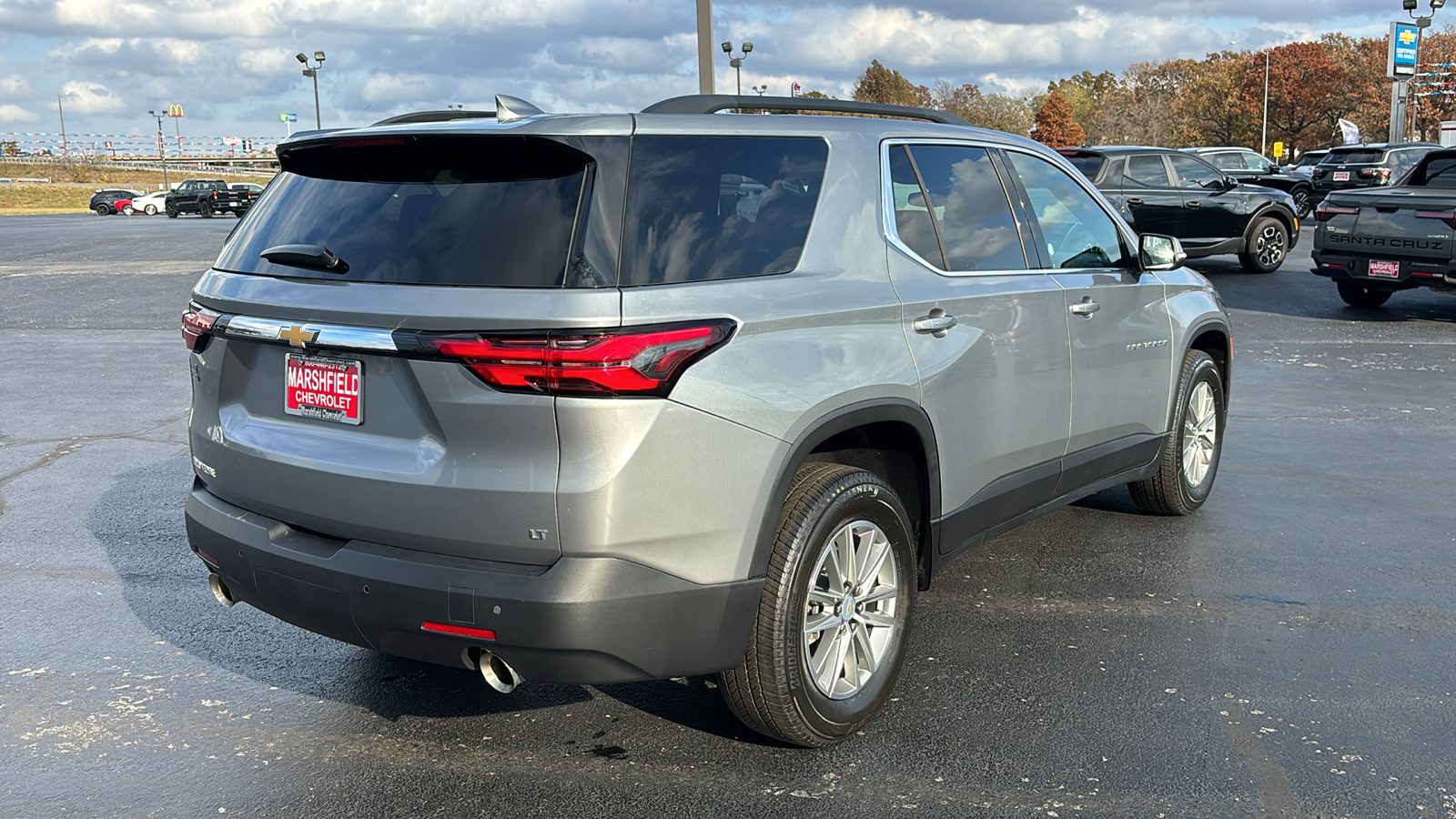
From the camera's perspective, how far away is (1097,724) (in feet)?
12.2

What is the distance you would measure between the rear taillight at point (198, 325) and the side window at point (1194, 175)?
16.4m

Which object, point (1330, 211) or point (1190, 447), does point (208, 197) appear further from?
point (1190, 447)

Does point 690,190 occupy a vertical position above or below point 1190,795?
above

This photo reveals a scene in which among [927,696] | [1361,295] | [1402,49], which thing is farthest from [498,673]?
[1402,49]

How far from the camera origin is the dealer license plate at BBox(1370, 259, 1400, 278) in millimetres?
12641

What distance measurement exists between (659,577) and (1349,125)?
52244mm

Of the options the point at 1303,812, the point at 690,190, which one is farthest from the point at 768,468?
the point at 1303,812

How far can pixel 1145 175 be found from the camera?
57.6 feet

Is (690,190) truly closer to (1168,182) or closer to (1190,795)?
(1190,795)

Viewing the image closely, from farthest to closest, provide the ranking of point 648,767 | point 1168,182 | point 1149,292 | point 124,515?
1. point 1168,182
2. point 124,515
3. point 1149,292
4. point 648,767

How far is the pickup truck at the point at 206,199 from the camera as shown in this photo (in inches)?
1900

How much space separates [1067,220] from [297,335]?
3096 millimetres

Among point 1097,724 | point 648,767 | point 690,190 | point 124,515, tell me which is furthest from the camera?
point 124,515

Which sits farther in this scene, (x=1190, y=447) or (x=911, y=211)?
(x=1190, y=447)
